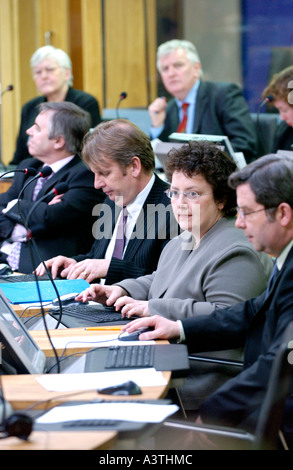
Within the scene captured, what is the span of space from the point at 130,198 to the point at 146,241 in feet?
0.74

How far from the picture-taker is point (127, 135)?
9.98 feet

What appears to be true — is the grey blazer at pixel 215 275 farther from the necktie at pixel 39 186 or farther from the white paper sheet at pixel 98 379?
the necktie at pixel 39 186

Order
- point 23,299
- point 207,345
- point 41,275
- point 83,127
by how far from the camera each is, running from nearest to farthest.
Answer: point 207,345
point 23,299
point 41,275
point 83,127

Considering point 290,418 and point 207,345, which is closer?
point 290,418

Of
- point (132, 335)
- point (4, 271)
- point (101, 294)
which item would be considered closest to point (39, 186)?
point (4, 271)

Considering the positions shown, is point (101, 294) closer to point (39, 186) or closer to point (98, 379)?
point (98, 379)

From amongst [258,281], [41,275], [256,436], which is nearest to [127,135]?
[41,275]

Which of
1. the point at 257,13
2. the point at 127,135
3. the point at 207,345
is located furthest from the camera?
the point at 257,13

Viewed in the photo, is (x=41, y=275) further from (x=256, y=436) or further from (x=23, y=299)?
(x=256, y=436)

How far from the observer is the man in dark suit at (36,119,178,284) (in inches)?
115

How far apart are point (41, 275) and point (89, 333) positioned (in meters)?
1.03

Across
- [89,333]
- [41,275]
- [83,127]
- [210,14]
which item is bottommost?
[41,275]

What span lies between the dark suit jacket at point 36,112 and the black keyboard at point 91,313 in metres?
2.93

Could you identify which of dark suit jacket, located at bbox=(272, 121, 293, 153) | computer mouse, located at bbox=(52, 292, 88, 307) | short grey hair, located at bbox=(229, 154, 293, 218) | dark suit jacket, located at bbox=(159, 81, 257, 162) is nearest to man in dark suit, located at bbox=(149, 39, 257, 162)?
dark suit jacket, located at bbox=(159, 81, 257, 162)
